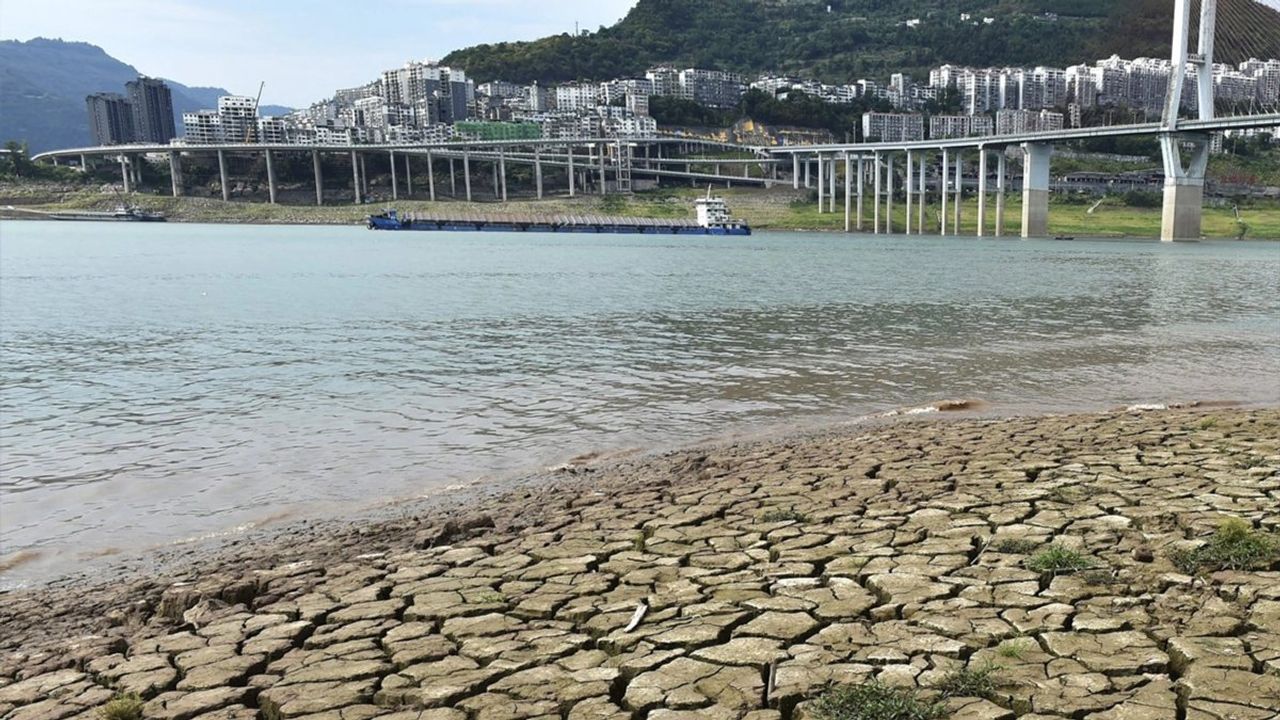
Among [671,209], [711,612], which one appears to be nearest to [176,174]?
[671,209]

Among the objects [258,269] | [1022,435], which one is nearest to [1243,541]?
[1022,435]

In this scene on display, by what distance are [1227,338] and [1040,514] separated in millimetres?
21886

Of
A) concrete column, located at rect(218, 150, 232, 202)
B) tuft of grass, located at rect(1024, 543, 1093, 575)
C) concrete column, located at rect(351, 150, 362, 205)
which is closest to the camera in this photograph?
tuft of grass, located at rect(1024, 543, 1093, 575)

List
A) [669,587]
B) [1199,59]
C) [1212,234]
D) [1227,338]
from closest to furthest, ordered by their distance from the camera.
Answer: [669,587] < [1227,338] < [1199,59] < [1212,234]

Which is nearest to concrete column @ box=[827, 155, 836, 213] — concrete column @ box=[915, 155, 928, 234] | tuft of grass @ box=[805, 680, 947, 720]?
concrete column @ box=[915, 155, 928, 234]

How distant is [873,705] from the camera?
13.2 feet

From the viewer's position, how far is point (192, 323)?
29031 mm

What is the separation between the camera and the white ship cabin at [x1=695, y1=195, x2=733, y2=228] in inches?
4678

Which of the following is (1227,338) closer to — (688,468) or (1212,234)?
(688,468)

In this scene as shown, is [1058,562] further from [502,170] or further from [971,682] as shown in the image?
[502,170]

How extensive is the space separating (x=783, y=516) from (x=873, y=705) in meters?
3.40

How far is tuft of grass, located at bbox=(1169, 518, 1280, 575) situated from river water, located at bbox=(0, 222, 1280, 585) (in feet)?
24.3

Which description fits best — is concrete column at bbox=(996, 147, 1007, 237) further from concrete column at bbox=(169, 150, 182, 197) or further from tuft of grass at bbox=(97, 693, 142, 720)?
concrete column at bbox=(169, 150, 182, 197)

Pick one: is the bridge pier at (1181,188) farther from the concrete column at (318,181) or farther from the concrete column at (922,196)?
the concrete column at (318,181)
